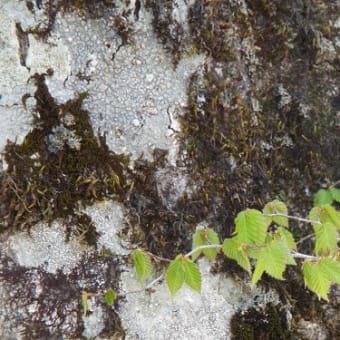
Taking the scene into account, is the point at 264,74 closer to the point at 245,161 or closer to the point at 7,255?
the point at 245,161

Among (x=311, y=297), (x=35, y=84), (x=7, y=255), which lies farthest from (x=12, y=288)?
(x=311, y=297)

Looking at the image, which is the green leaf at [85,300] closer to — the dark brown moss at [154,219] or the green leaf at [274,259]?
the dark brown moss at [154,219]

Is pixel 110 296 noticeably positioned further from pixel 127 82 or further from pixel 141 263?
pixel 127 82

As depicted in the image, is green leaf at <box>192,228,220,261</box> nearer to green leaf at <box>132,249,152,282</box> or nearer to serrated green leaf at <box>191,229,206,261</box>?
serrated green leaf at <box>191,229,206,261</box>

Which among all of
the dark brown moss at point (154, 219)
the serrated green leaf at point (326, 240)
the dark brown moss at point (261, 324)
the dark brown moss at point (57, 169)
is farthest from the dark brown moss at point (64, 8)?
the dark brown moss at point (261, 324)

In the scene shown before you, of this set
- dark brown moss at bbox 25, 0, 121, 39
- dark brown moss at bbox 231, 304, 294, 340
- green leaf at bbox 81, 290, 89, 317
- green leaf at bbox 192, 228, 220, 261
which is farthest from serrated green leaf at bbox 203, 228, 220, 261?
dark brown moss at bbox 25, 0, 121, 39

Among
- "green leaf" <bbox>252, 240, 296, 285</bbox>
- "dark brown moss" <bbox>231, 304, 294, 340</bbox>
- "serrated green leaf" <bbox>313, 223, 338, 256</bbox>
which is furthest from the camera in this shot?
"dark brown moss" <bbox>231, 304, 294, 340</bbox>
